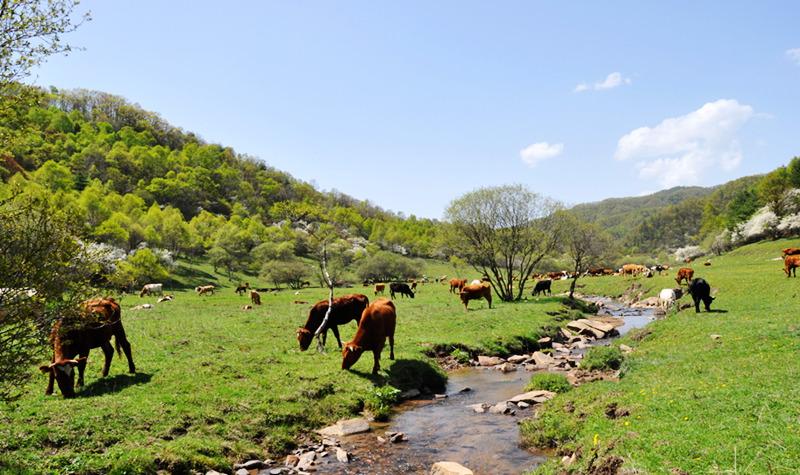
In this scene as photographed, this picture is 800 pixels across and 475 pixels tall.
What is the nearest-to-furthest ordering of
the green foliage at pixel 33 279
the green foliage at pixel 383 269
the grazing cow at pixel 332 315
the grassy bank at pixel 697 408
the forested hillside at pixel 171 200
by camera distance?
1. the grassy bank at pixel 697 408
2. the green foliage at pixel 33 279
3. the grazing cow at pixel 332 315
4. the forested hillside at pixel 171 200
5. the green foliage at pixel 383 269

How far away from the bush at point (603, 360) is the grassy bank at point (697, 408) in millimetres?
766

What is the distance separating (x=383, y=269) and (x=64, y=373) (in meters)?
90.1

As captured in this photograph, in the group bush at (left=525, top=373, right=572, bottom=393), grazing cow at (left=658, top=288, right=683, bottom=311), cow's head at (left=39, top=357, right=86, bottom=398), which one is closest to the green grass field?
cow's head at (left=39, top=357, right=86, bottom=398)

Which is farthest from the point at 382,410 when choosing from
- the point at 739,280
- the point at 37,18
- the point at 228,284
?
the point at 228,284

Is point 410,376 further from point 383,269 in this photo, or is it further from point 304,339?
point 383,269

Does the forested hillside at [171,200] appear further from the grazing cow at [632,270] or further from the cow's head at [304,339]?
the grazing cow at [632,270]

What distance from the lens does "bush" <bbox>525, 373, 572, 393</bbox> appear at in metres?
16.9

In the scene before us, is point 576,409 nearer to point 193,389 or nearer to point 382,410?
point 382,410

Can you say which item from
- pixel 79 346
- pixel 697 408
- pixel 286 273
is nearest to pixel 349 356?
pixel 79 346

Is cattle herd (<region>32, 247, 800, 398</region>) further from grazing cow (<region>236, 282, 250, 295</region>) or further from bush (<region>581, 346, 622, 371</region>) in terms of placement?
grazing cow (<region>236, 282, 250, 295</region>)

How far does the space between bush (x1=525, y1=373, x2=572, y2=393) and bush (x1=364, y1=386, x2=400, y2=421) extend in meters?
5.34

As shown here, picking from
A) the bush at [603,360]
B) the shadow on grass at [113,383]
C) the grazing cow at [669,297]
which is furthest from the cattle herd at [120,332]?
the grazing cow at [669,297]

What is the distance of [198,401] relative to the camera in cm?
1381

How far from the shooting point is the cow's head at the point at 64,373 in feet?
43.5
